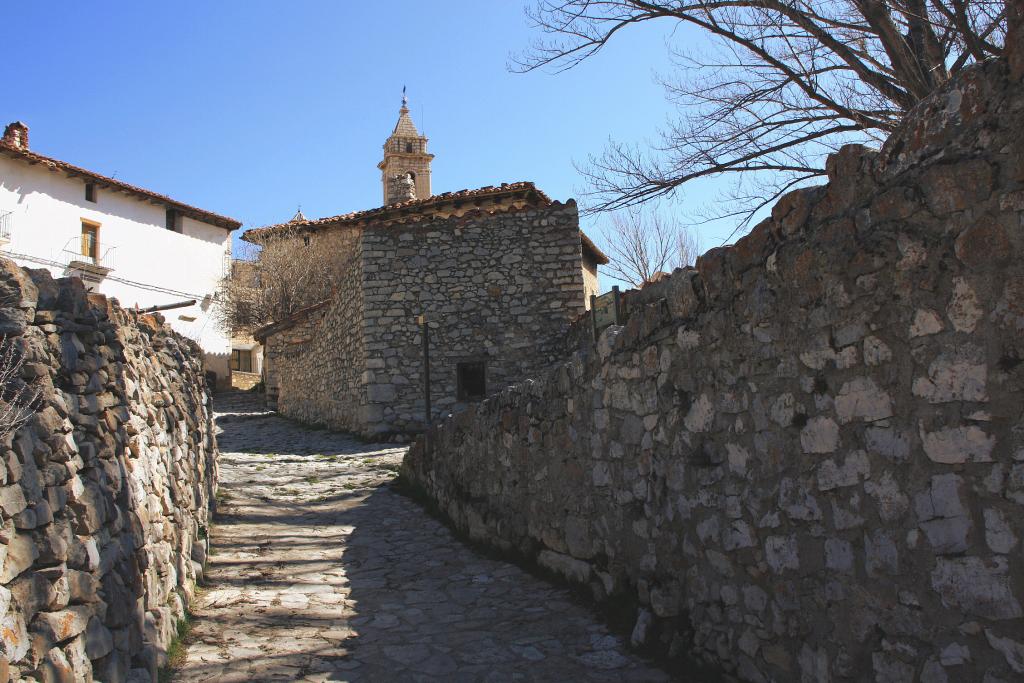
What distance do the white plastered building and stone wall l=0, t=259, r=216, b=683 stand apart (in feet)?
61.7

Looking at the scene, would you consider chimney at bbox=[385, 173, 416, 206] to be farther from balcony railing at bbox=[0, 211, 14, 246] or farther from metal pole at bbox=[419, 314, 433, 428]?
balcony railing at bbox=[0, 211, 14, 246]

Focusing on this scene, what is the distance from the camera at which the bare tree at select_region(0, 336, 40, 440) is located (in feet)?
8.66

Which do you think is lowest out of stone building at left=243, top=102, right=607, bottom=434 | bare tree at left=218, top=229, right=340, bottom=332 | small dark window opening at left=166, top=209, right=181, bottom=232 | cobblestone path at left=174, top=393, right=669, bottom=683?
cobblestone path at left=174, top=393, right=669, bottom=683

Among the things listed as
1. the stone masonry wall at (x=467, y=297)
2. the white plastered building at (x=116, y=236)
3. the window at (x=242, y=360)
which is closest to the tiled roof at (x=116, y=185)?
the white plastered building at (x=116, y=236)

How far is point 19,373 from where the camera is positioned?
3.00m

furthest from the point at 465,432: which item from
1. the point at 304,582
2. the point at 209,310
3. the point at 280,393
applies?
the point at 209,310

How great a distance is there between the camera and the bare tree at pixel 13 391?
2641mm

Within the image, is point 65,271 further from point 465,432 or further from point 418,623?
point 418,623

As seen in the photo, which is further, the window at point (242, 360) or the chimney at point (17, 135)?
the window at point (242, 360)

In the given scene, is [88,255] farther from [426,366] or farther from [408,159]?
[426,366]

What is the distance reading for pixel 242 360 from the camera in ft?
111

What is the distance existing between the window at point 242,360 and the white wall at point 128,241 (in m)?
1.13

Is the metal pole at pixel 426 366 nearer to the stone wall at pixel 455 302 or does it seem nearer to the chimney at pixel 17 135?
the stone wall at pixel 455 302

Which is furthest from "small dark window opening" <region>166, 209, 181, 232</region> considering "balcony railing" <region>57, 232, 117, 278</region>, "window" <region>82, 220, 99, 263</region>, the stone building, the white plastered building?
the stone building
